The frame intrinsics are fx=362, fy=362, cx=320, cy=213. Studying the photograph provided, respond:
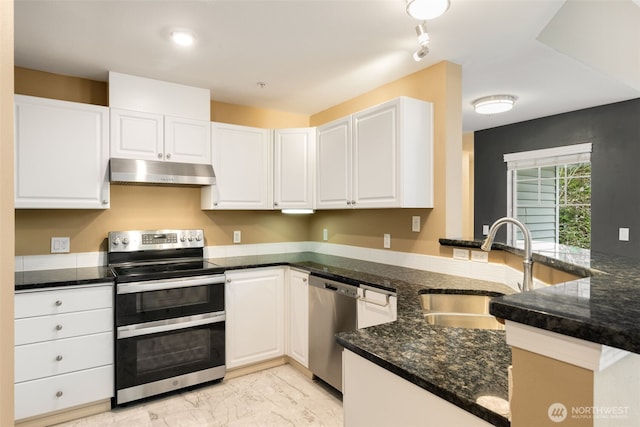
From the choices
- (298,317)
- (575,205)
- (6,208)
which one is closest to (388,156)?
(298,317)

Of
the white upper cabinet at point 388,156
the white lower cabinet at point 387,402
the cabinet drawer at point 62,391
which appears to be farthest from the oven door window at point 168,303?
the white lower cabinet at point 387,402

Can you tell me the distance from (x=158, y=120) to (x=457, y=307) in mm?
2585

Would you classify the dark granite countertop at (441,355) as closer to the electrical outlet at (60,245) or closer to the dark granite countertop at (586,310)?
the dark granite countertop at (586,310)

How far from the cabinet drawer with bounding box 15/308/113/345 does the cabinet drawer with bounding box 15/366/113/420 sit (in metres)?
0.26

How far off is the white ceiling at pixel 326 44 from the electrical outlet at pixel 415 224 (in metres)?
1.13

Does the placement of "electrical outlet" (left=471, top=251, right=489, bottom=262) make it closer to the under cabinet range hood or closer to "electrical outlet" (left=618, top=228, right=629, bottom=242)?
the under cabinet range hood

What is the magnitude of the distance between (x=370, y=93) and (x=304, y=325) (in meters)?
2.08

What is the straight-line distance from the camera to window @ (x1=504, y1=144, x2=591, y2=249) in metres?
4.17

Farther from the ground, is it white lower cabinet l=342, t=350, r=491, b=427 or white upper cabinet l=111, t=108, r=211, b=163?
white upper cabinet l=111, t=108, r=211, b=163

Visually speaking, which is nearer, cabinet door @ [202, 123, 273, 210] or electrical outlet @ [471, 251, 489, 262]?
electrical outlet @ [471, 251, 489, 262]

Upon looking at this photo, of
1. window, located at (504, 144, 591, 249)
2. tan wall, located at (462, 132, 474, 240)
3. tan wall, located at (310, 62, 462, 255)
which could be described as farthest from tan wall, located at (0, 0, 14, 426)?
tan wall, located at (462, 132, 474, 240)

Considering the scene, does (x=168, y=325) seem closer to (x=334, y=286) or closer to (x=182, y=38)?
(x=334, y=286)

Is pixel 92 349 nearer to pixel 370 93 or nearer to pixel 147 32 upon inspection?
pixel 147 32

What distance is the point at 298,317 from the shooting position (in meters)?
3.05
